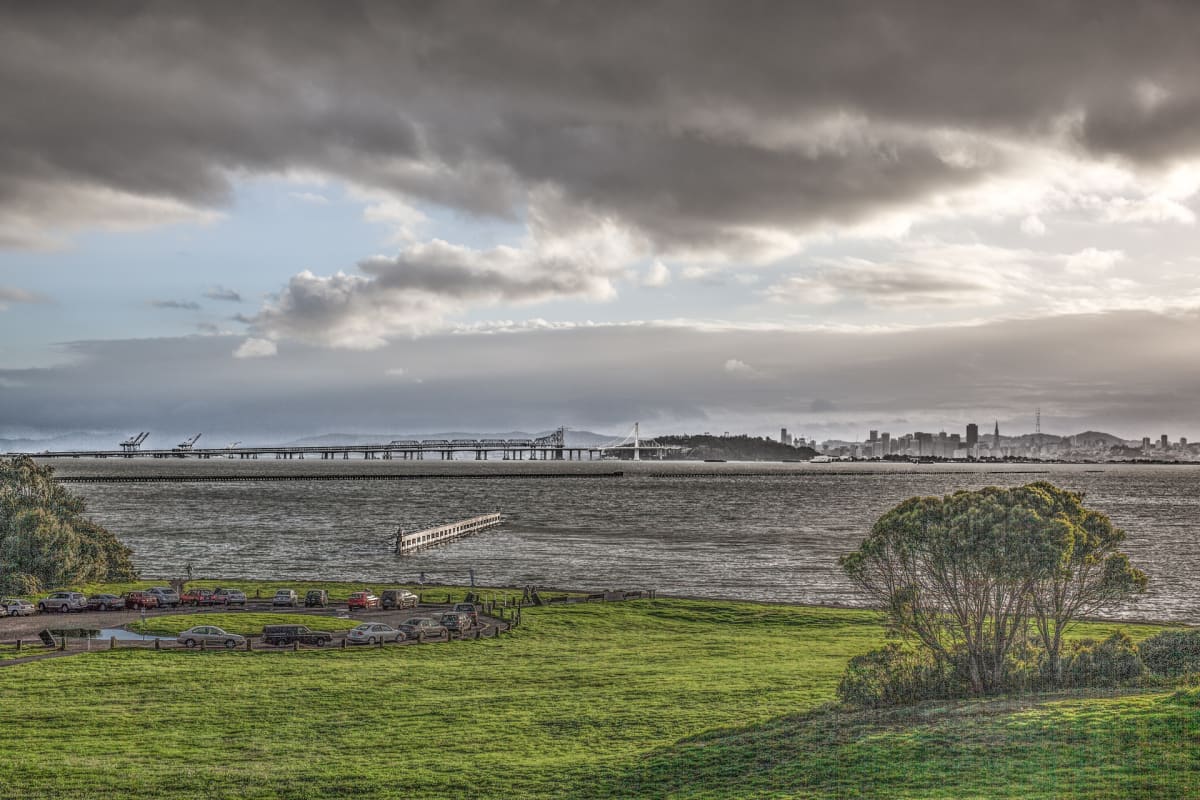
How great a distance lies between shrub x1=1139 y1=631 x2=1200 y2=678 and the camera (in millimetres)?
25641

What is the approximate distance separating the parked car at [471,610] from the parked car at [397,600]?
4.62m

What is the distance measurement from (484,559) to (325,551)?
1837 centimetres

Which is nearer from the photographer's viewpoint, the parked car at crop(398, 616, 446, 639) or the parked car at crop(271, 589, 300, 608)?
the parked car at crop(398, 616, 446, 639)

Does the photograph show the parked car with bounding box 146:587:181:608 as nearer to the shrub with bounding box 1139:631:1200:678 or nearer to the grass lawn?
the grass lawn

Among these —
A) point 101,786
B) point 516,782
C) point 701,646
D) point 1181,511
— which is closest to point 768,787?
point 516,782

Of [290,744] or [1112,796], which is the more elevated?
[1112,796]

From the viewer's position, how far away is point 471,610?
51.4m

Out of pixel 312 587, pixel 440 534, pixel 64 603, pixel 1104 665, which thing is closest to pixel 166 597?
pixel 64 603

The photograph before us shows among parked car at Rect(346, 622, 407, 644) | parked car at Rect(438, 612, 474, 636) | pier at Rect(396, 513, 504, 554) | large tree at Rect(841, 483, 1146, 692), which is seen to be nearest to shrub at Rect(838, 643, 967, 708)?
large tree at Rect(841, 483, 1146, 692)

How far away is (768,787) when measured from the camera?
19.8 meters

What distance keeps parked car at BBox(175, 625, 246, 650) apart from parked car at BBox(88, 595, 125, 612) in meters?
15.7

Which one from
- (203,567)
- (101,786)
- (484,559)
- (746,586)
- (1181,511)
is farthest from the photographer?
(1181,511)

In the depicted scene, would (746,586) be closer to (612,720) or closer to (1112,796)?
(612,720)

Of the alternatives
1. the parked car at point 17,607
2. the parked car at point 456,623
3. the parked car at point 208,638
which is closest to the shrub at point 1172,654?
the parked car at point 456,623
